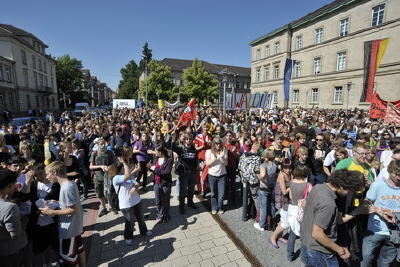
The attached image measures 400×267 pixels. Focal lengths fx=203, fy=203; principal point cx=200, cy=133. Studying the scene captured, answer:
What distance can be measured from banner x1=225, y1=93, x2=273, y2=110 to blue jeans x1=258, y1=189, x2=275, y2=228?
897 cm

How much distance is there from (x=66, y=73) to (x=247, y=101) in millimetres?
56597

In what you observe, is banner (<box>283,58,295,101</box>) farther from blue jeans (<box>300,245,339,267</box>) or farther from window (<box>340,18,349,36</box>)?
window (<box>340,18,349,36</box>)

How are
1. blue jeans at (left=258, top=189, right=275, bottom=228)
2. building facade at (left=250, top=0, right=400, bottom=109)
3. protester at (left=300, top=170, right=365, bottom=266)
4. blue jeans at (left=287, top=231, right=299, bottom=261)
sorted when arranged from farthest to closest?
building facade at (left=250, top=0, right=400, bottom=109)
blue jeans at (left=258, top=189, right=275, bottom=228)
blue jeans at (left=287, top=231, right=299, bottom=261)
protester at (left=300, top=170, right=365, bottom=266)

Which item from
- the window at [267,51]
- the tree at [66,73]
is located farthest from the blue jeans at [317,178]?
the tree at [66,73]

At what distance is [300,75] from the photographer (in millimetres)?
30484

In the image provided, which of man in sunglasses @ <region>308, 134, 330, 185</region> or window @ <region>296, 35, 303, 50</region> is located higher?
window @ <region>296, 35, 303, 50</region>

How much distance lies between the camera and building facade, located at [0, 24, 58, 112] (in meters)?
31.5

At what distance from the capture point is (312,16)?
28391 millimetres

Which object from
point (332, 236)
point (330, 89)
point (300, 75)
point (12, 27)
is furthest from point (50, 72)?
point (332, 236)

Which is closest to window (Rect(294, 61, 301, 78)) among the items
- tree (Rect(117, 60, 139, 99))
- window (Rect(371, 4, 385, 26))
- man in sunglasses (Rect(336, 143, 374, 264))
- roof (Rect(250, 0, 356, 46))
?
roof (Rect(250, 0, 356, 46))

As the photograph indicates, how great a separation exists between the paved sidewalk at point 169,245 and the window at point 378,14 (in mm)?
28574

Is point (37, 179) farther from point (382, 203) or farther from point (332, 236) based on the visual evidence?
point (382, 203)

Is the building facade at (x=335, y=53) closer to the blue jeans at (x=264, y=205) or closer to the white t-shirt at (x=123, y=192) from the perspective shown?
the blue jeans at (x=264, y=205)

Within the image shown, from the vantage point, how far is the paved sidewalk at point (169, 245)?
3.36 meters
